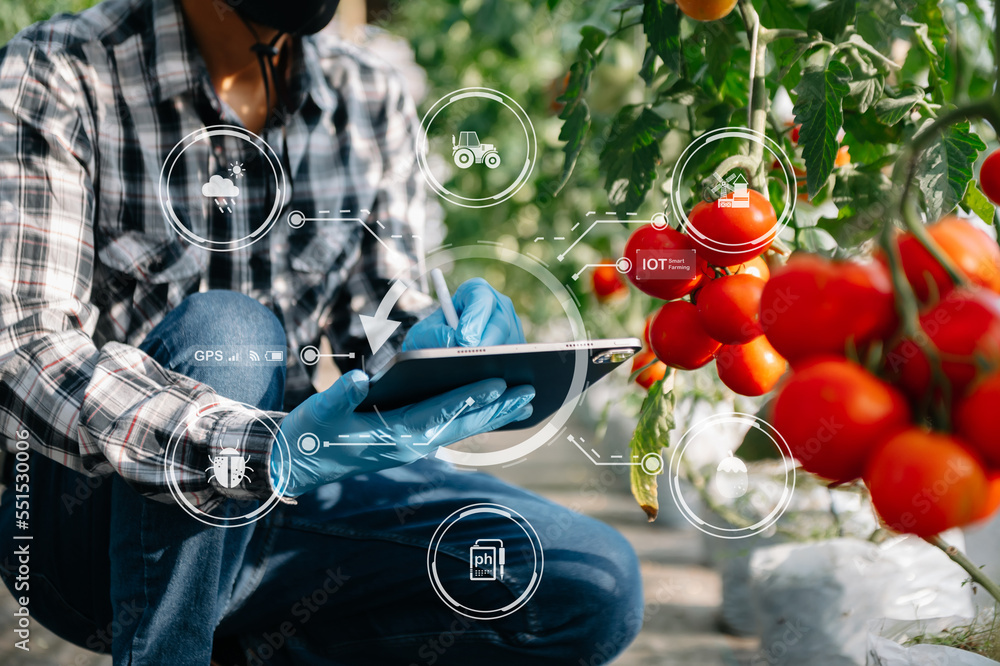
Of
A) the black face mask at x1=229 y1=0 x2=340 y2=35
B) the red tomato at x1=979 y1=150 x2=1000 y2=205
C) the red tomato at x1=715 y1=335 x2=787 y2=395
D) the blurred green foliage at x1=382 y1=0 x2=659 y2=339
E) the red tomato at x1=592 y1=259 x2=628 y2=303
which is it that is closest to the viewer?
the red tomato at x1=979 y1=150 x2=1000 y2=205

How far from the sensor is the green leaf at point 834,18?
51 centimetres

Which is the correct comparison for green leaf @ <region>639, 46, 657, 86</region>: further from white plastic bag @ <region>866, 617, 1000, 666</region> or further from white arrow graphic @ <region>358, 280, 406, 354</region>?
white plastic bag @ <region>866, 617, 1000, 666</region>

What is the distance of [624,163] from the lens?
0.62 metres

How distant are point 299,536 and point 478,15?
869 millimetres

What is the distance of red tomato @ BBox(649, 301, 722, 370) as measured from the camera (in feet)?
1.63

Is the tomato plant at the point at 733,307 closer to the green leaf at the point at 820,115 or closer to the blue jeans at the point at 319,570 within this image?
the green leaf at the point at 820,115

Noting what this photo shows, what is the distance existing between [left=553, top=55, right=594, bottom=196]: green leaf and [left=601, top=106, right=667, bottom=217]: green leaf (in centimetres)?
3

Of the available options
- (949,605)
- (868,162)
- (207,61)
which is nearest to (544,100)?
(207,61)

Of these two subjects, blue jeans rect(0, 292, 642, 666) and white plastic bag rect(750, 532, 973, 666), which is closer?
blue jeans rect(0, 292, 642, 666)

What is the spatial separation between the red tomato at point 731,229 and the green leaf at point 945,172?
0.28 feet

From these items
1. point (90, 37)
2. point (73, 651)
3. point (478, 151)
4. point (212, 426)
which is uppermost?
point (90, 37)

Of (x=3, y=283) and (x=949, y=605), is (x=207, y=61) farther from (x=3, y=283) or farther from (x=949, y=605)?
(x=949, y=605)

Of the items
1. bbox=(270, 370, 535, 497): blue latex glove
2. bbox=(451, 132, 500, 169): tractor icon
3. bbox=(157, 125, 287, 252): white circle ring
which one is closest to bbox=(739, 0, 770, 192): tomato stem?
bbox=(270, 370, 535, 497): blue latex glove

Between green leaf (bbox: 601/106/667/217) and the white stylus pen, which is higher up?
green leaf (bbox: 601/106/667/217)
